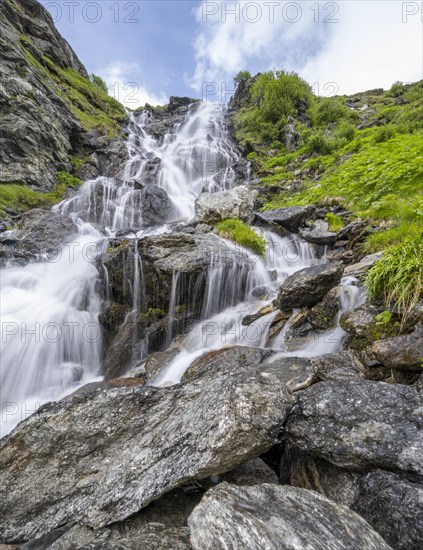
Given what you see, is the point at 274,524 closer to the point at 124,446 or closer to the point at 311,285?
the point at 124,446

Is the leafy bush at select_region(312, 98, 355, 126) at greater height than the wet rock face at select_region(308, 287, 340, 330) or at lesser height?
greater

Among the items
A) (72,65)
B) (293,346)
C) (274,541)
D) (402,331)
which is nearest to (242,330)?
(293,346)

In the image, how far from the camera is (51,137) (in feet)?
62.5

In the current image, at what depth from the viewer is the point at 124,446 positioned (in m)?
2.93

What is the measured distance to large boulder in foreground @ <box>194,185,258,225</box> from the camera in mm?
11477

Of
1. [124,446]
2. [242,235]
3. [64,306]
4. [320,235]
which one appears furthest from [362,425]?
[64,306]

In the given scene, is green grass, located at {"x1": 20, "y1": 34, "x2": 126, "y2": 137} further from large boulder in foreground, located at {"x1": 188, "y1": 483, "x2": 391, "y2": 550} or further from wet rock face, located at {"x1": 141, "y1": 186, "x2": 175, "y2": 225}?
large boulder in foreground, located at {"x1": 188, "y1": 483, "x2": 391, "y2": 550}

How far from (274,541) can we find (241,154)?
25.7m

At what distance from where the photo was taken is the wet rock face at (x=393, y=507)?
174 cm

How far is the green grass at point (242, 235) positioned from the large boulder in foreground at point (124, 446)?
6.75 metres

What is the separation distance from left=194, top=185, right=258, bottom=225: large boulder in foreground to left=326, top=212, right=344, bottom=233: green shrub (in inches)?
122

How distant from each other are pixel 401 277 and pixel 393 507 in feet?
11.3

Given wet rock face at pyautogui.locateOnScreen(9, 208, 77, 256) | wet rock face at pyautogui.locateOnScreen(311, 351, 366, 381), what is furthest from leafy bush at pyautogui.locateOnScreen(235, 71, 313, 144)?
wet rock face at pyautogui.locateOnScreen(311, 351, 366, 381)

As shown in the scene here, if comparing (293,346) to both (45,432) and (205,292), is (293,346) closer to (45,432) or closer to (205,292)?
(205,292)
